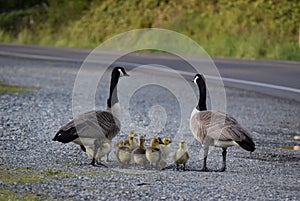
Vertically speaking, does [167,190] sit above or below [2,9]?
below

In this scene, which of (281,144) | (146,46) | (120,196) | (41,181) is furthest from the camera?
(146,46)

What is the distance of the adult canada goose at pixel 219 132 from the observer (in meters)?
8.82

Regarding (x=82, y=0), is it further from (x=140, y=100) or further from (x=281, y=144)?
(x=281, y=144)

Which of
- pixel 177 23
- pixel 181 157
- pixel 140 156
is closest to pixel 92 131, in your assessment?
pixel 140 156

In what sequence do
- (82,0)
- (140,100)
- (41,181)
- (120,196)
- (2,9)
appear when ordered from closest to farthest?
(120,196) → (41,181) → (140,100) → (82,0) → (2,9)

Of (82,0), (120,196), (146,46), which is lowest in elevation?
(120,196)

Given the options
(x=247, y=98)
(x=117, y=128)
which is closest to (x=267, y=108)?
Result: (x=247, y=98)

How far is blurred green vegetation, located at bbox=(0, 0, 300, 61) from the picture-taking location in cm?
3378

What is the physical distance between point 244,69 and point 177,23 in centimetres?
1771

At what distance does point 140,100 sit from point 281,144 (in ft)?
21.6

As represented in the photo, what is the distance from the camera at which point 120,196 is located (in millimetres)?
7414

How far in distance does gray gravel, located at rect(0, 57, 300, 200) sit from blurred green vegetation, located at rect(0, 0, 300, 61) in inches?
594

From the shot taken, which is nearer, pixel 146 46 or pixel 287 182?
pixel 287 182

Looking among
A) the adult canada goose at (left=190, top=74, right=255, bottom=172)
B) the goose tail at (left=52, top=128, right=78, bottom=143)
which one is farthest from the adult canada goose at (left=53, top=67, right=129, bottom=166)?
the adult canada goose at (left=190, top=74, right=255, bottom=172)
